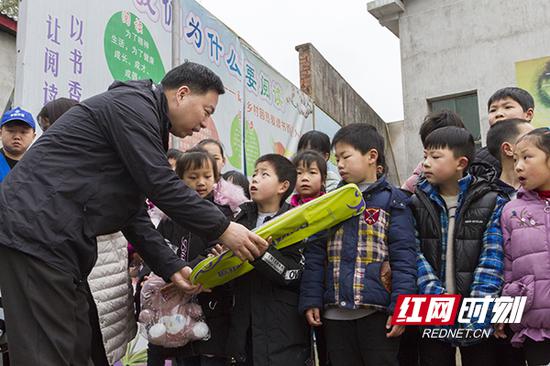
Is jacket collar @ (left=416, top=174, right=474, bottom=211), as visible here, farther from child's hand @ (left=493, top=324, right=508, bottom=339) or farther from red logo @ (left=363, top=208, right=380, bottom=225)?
child's hand @ (left=493, top=324, right=508, bottom=339)

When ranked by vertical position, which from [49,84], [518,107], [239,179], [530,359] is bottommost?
[530,359]

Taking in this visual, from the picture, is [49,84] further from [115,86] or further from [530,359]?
[530,359]

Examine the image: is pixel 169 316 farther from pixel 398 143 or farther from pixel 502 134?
pixel 398 143

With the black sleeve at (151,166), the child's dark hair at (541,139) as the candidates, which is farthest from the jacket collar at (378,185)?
the black sleeve at (151,166)

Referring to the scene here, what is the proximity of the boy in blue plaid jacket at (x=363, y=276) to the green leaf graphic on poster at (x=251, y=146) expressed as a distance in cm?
336

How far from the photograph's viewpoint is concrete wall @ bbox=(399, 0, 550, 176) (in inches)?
400

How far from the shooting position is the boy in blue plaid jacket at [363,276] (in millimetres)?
2400

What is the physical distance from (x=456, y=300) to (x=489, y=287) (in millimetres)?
158

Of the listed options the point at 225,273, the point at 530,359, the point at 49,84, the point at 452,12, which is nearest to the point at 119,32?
the point at 49,84

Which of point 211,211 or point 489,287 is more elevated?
point 211,211

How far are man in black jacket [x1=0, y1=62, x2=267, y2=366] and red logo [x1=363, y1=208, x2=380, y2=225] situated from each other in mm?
704

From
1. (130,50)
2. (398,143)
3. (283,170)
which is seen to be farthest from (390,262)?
(398,143)

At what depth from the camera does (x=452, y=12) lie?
10.8m

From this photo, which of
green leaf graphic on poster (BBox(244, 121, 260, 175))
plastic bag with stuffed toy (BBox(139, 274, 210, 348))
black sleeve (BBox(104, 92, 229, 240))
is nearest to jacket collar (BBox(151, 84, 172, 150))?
black sleeve (BBox(104, 92, 229, 240))
